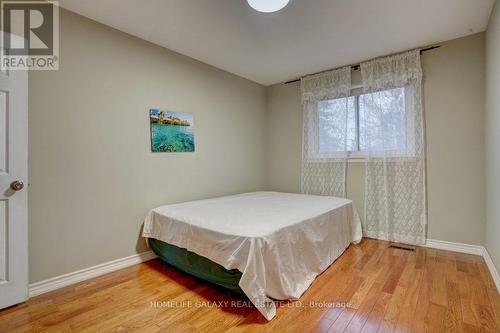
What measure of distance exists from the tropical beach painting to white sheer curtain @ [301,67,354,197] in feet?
5.91

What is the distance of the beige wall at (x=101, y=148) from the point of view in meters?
1.99

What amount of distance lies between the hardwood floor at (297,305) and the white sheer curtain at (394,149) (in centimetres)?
73

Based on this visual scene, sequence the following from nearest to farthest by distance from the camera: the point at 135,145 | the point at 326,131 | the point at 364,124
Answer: the point at 135,145 → the point at 364,124 → the point at 326,131

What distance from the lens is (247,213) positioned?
2.31m

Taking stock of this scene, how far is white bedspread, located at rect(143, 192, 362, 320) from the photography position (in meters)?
1.64

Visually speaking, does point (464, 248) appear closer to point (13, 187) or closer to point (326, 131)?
point (326, 131)

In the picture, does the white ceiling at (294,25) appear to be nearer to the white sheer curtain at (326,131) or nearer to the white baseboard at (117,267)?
the white sheer curtain at (326,131)

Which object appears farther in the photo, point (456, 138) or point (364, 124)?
point (364, 124)

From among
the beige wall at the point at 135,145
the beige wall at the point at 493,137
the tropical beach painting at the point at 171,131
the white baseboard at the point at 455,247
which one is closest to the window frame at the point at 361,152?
the beige wall at the point at 135,145

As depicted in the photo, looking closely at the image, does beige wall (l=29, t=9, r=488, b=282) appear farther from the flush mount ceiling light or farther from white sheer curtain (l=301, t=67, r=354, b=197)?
the flush mount ceiling light

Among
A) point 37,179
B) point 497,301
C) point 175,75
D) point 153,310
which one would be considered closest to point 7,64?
point 37,179

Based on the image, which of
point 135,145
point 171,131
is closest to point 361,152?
point 171,131

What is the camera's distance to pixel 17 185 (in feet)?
5.84

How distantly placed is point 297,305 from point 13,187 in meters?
2.23
